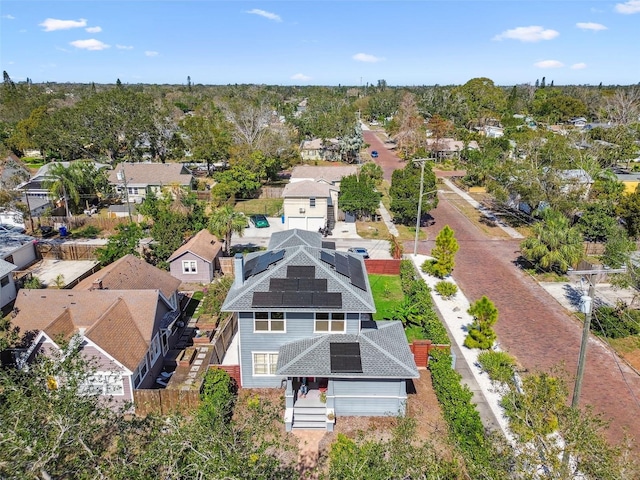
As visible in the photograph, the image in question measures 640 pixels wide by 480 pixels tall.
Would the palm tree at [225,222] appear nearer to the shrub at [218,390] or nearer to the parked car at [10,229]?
the shrub at [218,390]

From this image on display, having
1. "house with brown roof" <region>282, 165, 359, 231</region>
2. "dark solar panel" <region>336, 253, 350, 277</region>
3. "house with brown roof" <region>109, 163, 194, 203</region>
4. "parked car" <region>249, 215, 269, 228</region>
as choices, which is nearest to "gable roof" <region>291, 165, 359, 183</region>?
"house with brown roof" <region>282, 165, 359, 231</region>

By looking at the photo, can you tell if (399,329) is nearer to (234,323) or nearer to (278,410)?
(278,410)

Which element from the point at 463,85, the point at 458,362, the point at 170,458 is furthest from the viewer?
the point at 463,85

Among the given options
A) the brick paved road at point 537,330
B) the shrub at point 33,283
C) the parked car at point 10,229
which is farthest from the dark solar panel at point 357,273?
the parked car at point 10,229

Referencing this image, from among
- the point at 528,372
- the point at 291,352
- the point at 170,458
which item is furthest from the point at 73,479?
the point at 528,372

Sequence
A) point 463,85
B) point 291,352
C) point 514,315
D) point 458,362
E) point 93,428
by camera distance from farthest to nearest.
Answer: point 463,85
point 514,315
point 458,362
point 291,352
point 93,428

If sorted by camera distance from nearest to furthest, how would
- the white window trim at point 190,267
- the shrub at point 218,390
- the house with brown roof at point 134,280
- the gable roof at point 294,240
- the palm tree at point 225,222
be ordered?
the shrub at point 218,390, the house with brown roof at point 134,280, the gable roof at point 294,240, the white window trim at point 190,267, the palm tree at point 225,222

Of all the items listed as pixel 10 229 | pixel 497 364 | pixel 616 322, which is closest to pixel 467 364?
pixel 497 364

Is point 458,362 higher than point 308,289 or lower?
lower
